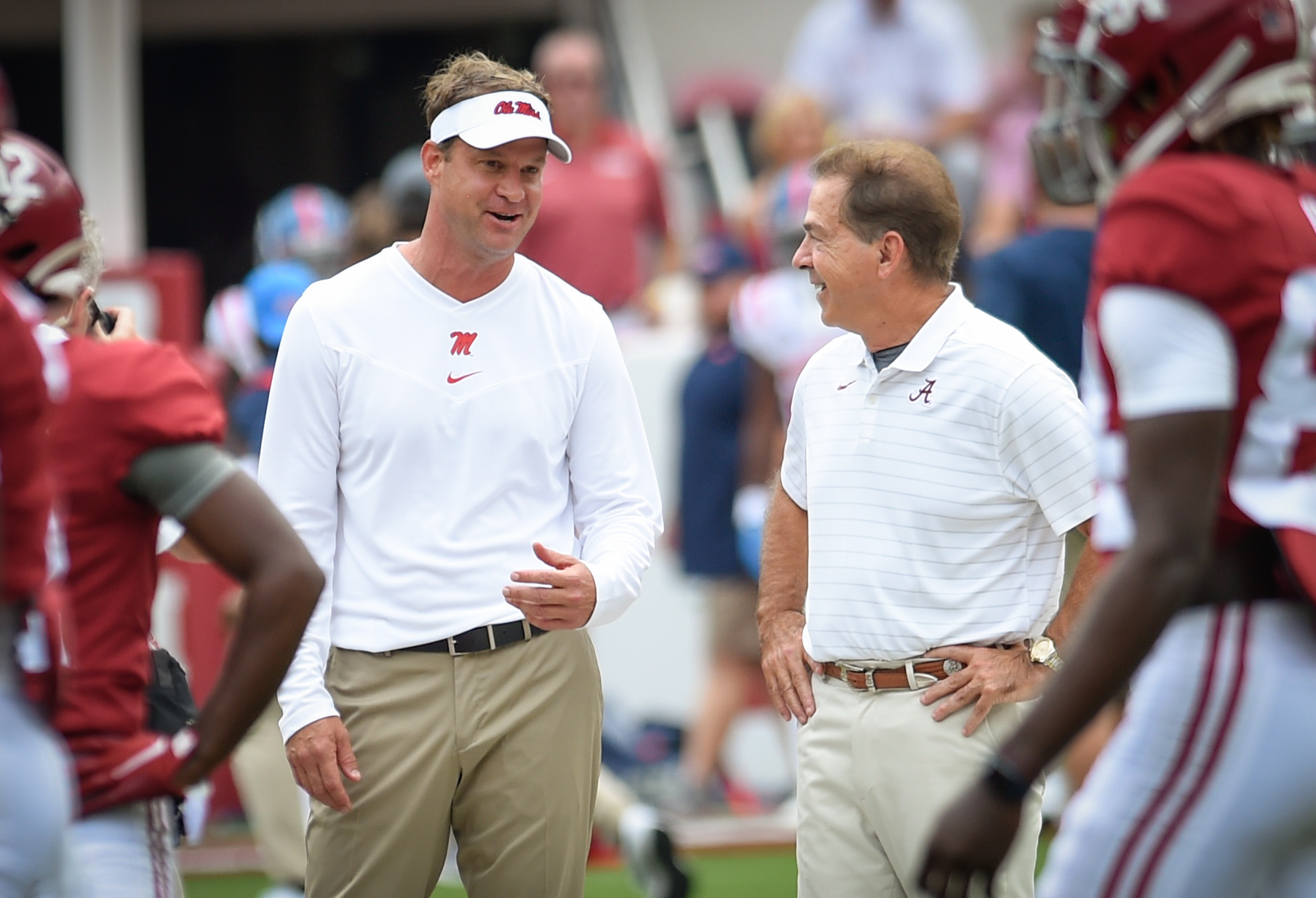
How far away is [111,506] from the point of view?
296 centimetres

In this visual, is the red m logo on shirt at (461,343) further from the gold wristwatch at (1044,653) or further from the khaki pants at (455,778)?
the gold wristwatch at (1044,653)

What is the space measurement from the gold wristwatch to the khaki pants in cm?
101

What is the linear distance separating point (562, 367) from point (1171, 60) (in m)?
1.77

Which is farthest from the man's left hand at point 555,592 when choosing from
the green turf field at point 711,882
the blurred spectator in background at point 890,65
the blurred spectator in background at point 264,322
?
the blurred spectator in background at point 890,65

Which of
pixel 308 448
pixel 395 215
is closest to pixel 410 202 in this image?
pixel 395 215

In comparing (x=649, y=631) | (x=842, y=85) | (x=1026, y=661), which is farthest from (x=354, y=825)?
(x=842, y=85)

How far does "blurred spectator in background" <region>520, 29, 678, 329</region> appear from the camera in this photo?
948cm

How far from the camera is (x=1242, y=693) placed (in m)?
2.64

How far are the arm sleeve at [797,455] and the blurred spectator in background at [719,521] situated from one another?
12.5ft

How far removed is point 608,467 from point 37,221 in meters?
1.60

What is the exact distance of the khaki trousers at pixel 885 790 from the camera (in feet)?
12.6

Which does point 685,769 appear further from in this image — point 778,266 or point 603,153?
point 603,153

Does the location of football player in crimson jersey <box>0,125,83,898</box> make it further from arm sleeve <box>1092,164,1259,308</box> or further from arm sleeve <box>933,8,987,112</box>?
arm sleeve <box>933,8,987,112</box>

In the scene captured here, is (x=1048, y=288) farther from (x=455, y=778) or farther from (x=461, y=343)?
(x=455, y=778)
